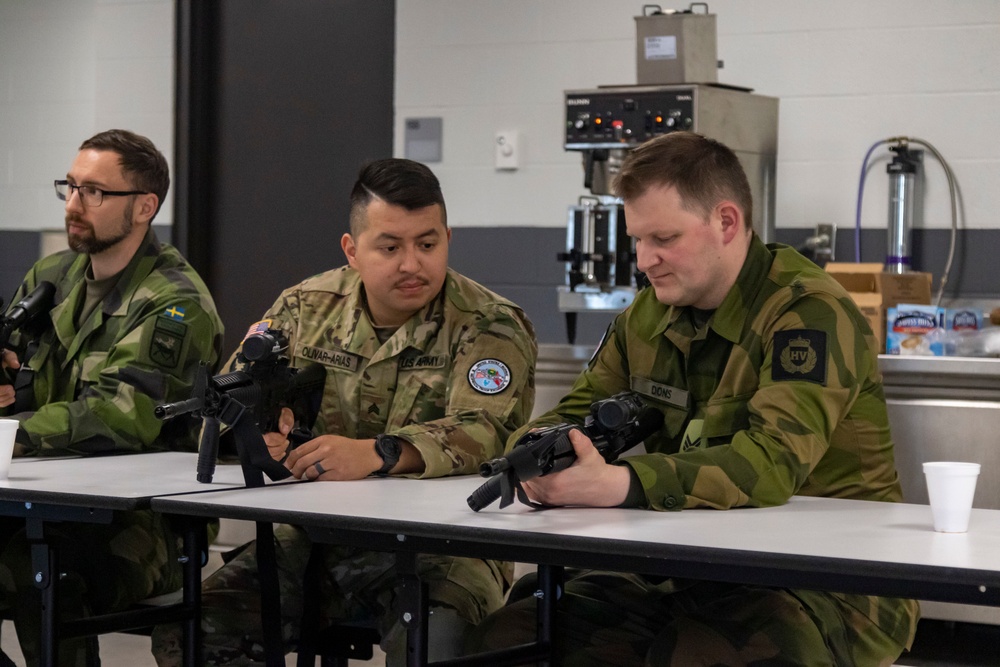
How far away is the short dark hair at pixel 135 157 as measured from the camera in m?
3.22

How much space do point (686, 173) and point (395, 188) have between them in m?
0.71

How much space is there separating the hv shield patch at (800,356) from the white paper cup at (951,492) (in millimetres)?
308

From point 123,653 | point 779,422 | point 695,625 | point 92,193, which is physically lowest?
point 123,653

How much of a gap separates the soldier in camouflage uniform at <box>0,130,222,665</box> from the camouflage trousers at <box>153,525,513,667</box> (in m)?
0.22

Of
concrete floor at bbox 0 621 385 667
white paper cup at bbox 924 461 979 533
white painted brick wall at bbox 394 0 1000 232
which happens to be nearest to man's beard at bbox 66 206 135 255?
concrete floor at bbox 0 621 385 667

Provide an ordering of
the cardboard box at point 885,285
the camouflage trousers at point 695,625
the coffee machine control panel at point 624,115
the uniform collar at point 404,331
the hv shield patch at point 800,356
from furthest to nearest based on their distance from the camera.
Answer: the coffee machine control panel at point 624,115
the cardboard box at point 885,285
the uniform collar at point 404,331
the hv shield patch at point 800,356
the camouflage trousers at point 695,625

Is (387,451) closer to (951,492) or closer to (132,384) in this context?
(132,384)

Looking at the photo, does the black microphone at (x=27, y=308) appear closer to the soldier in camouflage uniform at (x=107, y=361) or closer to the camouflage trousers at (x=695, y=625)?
the soldier in camouflage uniform at (x=107, y=361)

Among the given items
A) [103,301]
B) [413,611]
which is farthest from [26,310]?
[413,611]

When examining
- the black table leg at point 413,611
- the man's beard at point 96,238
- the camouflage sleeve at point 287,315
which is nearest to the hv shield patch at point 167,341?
the camouflage sleeve at point 287,315

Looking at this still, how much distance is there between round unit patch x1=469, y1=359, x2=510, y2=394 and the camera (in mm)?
2650

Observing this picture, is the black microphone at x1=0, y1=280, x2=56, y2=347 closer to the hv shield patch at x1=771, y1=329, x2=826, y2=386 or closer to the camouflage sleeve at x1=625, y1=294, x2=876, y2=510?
the camouflage sleeve at x1=625, y1=294, x2=876, y2=510

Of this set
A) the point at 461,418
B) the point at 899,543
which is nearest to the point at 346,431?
the point at 461,418

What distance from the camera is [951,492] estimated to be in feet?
6.22
